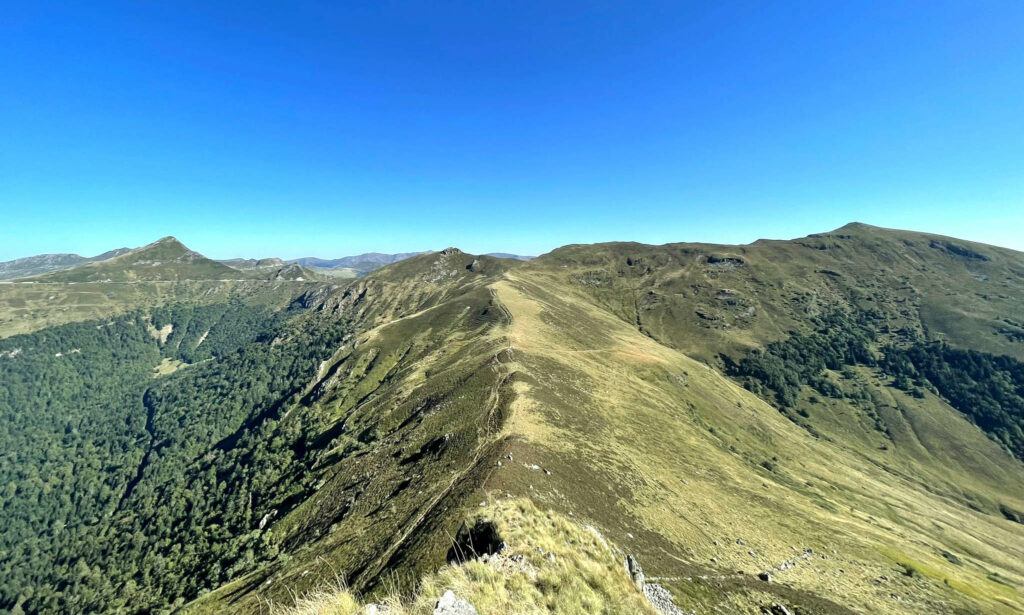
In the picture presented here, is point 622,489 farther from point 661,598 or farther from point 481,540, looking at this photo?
point 481,540

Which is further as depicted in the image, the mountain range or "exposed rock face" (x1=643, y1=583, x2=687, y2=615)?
the mountain range

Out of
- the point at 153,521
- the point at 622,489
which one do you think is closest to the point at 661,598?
the point at 622,489

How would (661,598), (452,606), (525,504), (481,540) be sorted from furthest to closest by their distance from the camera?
(661,598)
(525,504)
(481,540)
(452,606)

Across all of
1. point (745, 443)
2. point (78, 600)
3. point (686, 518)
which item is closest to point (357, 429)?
point (686, 518)

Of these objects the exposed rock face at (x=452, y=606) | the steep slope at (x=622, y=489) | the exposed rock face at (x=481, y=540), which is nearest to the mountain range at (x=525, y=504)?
the exposed rock face at (x=452, y=606)

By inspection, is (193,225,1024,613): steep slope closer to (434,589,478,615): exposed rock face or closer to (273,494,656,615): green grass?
(273,494,656,615): green grass

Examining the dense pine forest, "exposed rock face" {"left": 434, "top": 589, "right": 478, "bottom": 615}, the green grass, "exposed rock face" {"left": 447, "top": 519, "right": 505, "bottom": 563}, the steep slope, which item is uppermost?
"exposed rock face" {"left": 434, "top": 589, "right": 478, "bottom": 615}

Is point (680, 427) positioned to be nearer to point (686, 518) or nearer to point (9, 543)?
point (686, 518)

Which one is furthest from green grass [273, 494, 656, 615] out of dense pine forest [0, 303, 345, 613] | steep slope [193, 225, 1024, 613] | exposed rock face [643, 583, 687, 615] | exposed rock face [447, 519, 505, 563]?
dense pine forest [0, 303, 345, 613]
